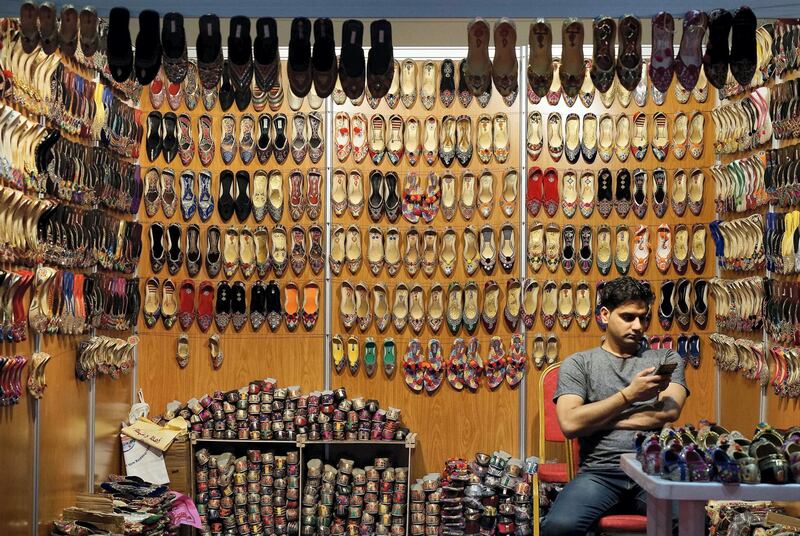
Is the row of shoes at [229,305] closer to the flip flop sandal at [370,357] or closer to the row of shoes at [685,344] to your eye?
the flip flop sandal at [370,357]

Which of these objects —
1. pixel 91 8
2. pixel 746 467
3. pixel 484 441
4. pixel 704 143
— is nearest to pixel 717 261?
pixel 704 143

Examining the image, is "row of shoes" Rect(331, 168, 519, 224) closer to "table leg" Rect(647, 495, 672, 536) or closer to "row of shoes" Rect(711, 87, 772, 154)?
"row of shoes" Rect(711, 87, 772, 154)

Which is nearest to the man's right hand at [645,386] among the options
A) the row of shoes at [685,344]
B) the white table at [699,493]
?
the white table at [699,493]

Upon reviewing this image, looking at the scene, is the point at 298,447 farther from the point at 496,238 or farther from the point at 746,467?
the point at 746,467

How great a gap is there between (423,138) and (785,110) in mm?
2426

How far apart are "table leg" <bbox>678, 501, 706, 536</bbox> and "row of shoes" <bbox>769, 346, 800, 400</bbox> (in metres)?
2.17

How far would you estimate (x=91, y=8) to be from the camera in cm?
394

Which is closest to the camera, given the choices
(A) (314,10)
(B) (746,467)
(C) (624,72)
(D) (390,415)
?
(B) (746,467)

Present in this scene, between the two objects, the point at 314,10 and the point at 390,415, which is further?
the point at 390,415

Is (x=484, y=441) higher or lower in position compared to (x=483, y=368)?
lower

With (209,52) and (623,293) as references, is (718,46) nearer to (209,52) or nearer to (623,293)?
(623,293)

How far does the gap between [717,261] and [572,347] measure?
1076 millimetres

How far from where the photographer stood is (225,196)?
718 centimetres

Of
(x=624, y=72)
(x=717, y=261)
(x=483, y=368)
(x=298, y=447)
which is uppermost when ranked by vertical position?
(x=624, y=72)
